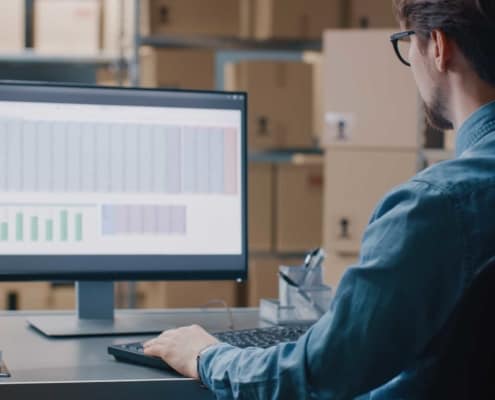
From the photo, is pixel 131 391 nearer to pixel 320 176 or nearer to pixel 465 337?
pixel 465 337

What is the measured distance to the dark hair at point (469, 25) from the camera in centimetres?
108

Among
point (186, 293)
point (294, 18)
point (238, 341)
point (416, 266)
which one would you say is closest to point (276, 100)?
point (294, 18)

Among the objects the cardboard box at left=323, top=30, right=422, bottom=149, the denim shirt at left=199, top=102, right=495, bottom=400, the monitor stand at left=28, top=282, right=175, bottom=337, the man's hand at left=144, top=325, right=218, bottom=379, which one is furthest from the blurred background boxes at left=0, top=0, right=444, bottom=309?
the denim shirt at left=199, top=102, right=495, bottom=400

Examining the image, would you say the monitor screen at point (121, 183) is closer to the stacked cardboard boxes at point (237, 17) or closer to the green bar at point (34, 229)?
the green bar at point (34, 229)

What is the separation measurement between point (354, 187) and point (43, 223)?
81.2 inches

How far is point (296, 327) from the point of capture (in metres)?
1.56

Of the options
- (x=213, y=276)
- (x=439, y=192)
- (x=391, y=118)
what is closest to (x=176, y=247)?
(x=213, y=276)

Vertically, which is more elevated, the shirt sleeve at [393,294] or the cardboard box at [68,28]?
the cardboard box at [68,28]

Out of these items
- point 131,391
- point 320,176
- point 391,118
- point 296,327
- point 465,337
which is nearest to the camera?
point 465,337

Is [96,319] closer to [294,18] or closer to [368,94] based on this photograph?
[368,94]

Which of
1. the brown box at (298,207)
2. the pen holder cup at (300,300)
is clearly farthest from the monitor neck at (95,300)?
the brown box at (298,207)

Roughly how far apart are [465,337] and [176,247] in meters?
0.73

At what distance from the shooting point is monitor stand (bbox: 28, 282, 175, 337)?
5.23ft

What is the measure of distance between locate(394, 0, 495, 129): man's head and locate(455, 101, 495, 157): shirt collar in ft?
0.10
